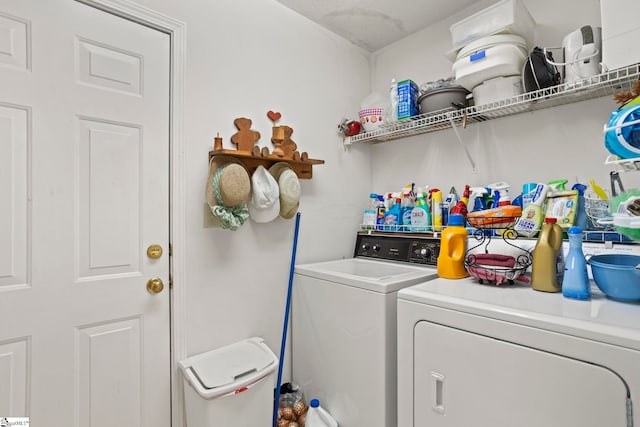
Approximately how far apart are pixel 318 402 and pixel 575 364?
123cm

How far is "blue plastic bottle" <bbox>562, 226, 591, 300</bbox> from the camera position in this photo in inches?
45.0

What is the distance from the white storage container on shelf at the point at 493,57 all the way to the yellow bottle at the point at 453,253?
2.58ft

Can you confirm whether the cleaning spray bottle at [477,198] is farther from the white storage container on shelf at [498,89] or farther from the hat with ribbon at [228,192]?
the hat with ribbon at [228,192]

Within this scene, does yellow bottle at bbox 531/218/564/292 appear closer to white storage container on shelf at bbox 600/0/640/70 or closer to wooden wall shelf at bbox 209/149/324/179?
white storage container on shelf at bbox 600/0/640/70

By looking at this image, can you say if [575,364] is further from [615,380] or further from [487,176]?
[487,176]

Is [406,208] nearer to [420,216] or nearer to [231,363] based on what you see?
[420,216]

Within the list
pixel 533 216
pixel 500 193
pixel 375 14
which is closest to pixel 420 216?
pixel 500 193

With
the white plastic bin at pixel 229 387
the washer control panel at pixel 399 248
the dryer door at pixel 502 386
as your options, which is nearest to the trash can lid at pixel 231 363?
the white plastic bin at pixel 229 387

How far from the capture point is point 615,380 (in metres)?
0.85

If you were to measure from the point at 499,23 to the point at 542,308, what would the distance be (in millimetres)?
1352

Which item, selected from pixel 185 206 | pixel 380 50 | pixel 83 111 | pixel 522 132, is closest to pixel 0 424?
pixel 185 206

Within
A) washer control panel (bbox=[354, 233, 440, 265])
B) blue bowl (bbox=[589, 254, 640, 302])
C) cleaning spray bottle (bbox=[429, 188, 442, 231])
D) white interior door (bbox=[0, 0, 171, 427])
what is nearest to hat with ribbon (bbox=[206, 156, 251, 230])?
white interior door (bbox=[0, 0, 171, 427])

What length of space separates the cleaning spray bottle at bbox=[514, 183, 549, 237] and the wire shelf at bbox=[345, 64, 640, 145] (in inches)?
17.1

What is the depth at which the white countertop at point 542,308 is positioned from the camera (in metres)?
0.89
